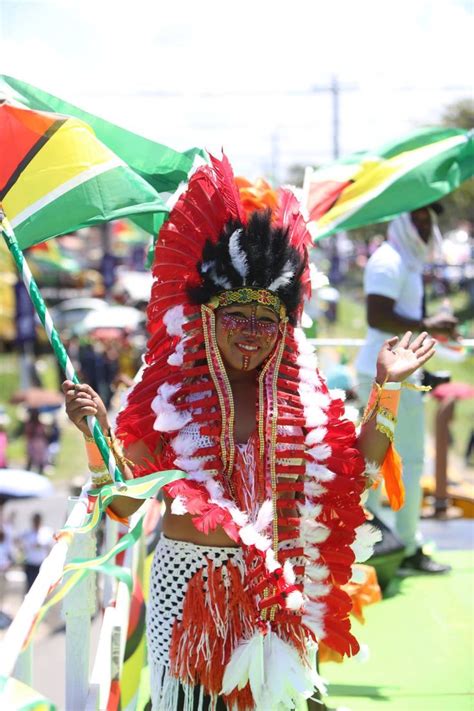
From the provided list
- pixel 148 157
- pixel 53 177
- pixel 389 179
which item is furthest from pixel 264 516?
pixel 389 179

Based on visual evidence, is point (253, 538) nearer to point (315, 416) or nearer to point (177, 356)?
point (315, 416)

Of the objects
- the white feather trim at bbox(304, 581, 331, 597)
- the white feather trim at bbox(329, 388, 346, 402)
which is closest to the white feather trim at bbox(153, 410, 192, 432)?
the white feather trim at bbox(329, 388, 346, 402)

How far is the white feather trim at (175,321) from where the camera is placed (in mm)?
2965

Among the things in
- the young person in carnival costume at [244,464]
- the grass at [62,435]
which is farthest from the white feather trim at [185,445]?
the grass at [62,435]

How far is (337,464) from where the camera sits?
2.90 meters

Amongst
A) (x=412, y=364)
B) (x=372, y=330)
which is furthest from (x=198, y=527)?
(x=372, y=330)

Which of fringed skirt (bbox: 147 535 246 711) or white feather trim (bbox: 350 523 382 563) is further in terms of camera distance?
white feather trim (bbox: 350 523 382 563)

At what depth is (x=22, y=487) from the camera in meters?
9.77

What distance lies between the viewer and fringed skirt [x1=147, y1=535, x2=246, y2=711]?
2.75 metres

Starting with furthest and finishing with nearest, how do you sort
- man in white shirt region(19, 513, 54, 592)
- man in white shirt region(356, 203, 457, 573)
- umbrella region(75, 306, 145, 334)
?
umbrella region(75, 306, 145, 334) → man in white shirt region(19, 513, 54, 592) → man in white shirt region(356, 203, 457, 573)

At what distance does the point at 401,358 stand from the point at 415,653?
1.83 metres

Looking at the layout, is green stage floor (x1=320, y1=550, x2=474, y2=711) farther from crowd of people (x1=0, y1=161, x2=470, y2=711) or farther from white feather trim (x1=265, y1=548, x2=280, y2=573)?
white feather trim (x1=265, y1=548, x2=280, y2=573)

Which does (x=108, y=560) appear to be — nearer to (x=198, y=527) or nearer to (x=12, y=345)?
(x=198, y=527)

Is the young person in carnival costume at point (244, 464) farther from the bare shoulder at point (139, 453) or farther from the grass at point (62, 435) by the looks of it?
the grass at point (62, 435)
